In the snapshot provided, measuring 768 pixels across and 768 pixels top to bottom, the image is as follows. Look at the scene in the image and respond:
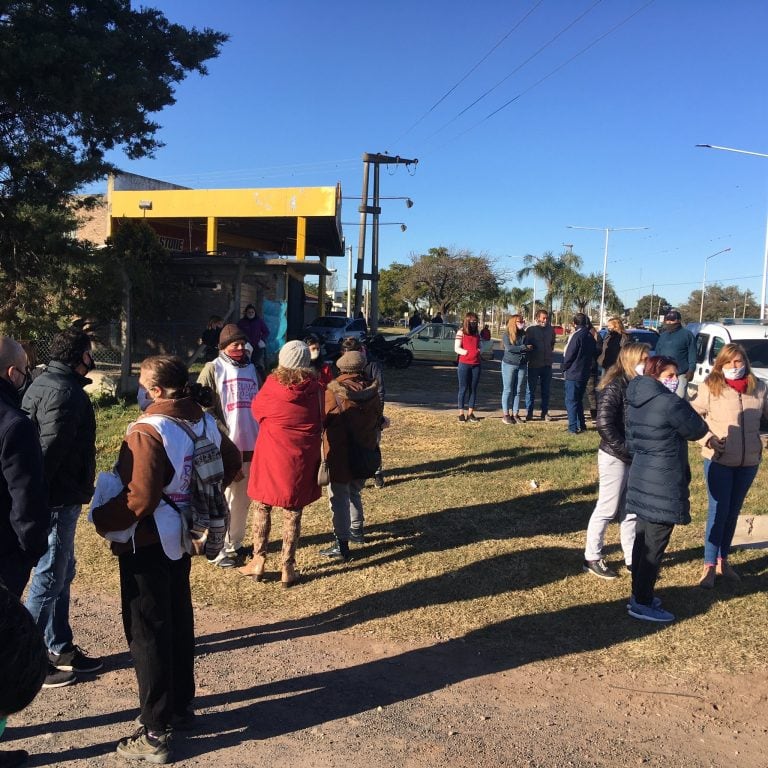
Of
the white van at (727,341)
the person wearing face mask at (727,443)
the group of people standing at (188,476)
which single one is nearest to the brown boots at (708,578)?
the person wearing face mask at (727,443)

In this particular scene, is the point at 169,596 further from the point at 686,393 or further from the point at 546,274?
the point at 546,274

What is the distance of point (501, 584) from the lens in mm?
5398

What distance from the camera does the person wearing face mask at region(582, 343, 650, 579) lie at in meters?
5.30

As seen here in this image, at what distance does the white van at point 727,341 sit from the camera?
506 inches

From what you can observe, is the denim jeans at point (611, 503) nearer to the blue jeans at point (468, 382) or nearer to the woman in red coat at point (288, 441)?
the woman in red coat at point (288, 441)

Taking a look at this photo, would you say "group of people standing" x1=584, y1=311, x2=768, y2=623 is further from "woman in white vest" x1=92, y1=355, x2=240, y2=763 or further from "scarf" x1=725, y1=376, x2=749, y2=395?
"woman in white vest" x1=92, y1=355, x2=240, y2=763

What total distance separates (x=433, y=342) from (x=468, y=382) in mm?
12848

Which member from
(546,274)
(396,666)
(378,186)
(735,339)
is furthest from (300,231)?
(546,274)

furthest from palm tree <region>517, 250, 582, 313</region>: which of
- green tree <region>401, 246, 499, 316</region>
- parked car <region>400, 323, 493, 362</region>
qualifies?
parked car <region>400, 323, 493, 362</region>

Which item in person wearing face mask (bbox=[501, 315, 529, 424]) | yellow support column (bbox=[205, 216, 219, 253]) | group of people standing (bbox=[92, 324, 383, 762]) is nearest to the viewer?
group of people standing (bbox=[92, 324, 383, 762])

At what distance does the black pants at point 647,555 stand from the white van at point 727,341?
8.61m

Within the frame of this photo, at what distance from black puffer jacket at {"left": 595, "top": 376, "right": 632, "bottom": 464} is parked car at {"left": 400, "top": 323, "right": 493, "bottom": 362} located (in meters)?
19.1

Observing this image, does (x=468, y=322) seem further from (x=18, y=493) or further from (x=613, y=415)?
(x=18, y=493)

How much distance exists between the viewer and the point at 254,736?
11.3 feet
